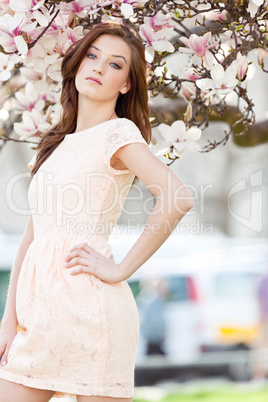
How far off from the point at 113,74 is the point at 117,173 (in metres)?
0.34

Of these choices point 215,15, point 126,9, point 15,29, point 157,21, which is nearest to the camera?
point 126,9

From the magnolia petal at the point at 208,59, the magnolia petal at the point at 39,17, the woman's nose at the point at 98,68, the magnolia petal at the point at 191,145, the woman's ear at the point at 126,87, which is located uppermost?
the magnolia petal at the point at 39,17

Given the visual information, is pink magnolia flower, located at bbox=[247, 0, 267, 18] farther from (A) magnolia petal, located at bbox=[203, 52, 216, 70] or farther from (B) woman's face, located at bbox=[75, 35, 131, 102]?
(B) woman's face, located at bbox=[75, 35, 131, 102]

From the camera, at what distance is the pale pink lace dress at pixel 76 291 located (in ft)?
7.06

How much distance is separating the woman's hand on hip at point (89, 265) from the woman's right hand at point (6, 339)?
1.08 feet

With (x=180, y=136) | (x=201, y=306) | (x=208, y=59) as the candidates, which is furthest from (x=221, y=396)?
(x=208, y=59)

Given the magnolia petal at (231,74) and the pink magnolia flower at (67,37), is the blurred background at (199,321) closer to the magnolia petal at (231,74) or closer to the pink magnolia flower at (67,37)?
the pink magnolia flower at (67,37)

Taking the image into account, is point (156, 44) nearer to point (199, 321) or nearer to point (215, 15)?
point (215, 15)

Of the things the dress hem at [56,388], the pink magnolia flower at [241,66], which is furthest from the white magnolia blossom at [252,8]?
the dress hem at [56,388]

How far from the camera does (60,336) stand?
2150 mm

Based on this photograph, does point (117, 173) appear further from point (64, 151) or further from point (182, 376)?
point (182, 376)

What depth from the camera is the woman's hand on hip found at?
86.1 inches

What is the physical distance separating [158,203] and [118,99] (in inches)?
20.0

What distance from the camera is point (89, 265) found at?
7.18 feet
